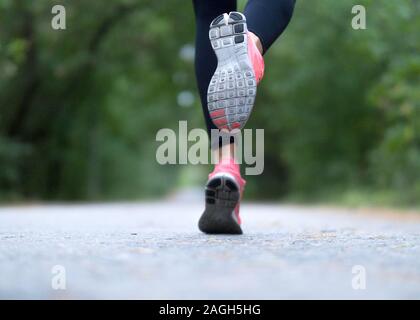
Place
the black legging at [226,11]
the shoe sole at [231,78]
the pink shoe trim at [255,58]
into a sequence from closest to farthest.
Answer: the shoe sole at [231,78] < the pink shoe trim at [255,58] < the black legging at [226,11]

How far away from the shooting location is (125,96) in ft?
78.0

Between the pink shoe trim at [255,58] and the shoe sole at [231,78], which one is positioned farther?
the pink shoe trim at [255,58]

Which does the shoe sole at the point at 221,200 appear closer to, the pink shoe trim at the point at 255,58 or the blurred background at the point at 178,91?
the pink shoe trim at the point at 255,58

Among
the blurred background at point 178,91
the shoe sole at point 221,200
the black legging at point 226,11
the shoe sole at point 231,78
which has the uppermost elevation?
the blurred background at point 178,91

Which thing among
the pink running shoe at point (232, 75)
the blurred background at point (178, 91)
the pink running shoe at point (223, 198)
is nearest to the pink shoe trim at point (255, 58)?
the pink running shoe at point (232, 75)

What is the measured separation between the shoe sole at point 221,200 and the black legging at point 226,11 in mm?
238

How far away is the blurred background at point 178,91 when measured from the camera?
12453 millimetres

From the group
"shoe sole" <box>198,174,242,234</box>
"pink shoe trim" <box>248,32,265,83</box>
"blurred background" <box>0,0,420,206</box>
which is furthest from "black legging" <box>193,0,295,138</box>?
"blurred background" <box>0,0,420,206</box>

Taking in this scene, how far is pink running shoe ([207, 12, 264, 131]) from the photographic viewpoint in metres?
2.40

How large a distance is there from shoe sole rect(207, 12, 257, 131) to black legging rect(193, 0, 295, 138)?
0.62 feet

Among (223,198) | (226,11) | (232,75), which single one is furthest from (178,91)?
(232,75)

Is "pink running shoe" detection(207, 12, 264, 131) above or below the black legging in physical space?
below

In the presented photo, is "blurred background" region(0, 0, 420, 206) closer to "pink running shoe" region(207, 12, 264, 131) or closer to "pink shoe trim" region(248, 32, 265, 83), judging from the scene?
"pink shoe trim" region(248, 32, 265, 83)

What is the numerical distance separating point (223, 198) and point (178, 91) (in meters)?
20.7
